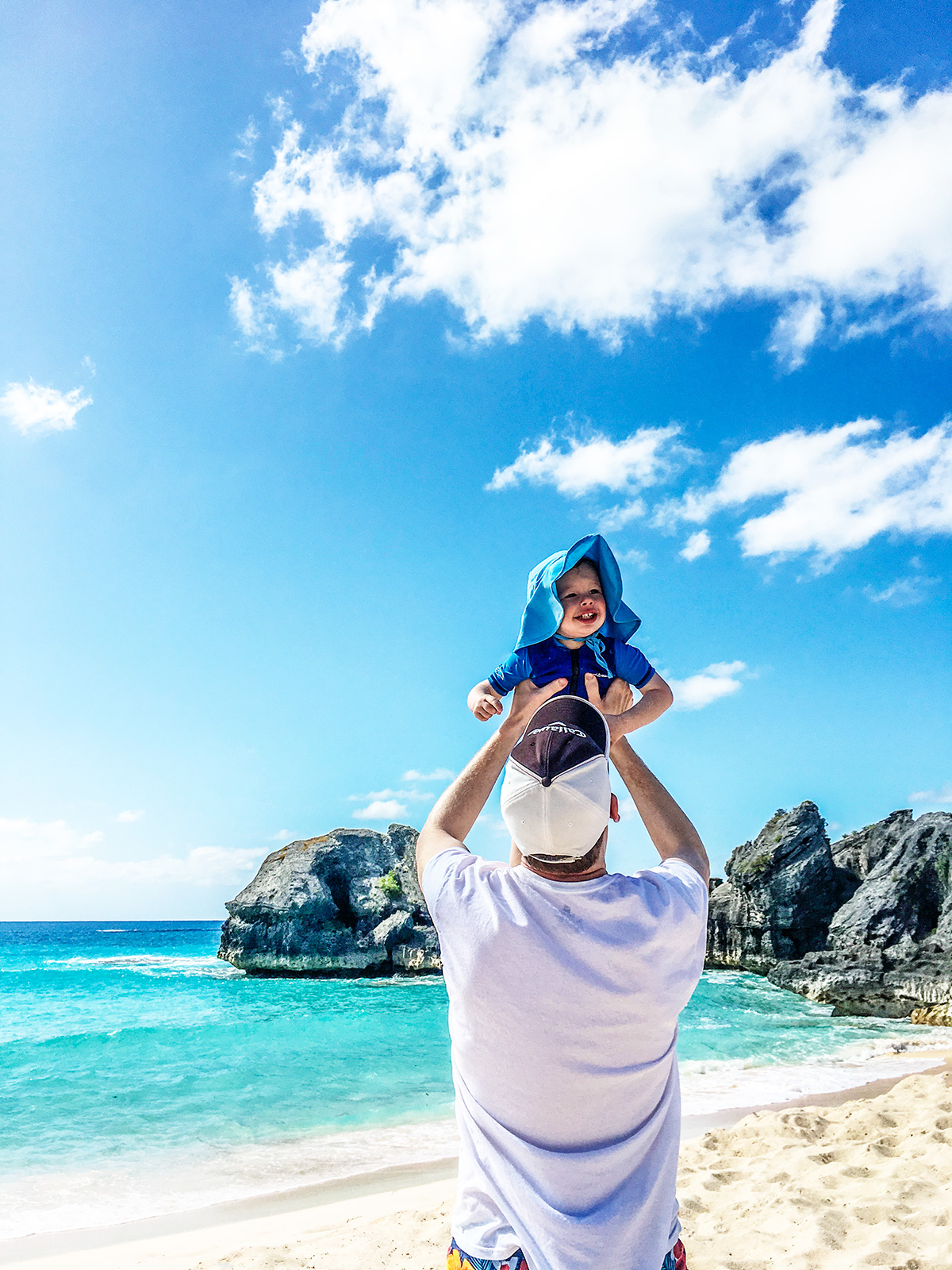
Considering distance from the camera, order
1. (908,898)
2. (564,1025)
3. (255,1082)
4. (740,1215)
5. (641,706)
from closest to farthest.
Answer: (564,1025)
(641,706)
(740,1215)
(255,1082)
(908,898)

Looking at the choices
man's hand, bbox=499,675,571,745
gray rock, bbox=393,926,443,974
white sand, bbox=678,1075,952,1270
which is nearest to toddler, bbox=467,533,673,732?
man's hand, bbox=499,675,571,745

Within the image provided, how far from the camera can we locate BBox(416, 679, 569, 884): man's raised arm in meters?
1.75

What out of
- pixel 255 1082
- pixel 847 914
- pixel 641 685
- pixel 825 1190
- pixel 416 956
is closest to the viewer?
pixel 641 685

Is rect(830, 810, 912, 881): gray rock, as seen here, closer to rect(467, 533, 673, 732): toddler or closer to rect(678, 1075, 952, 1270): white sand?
rect(678, 1075, 952, 1270): white sand

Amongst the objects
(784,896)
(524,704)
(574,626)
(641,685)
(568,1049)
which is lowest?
(784,896)

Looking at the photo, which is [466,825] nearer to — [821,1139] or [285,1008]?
[821,1139]

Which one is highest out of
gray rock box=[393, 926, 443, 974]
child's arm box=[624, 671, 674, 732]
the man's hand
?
→ child's arm box=[624, 671, 674, 732]

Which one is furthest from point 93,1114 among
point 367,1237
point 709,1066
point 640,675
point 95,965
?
point 95,965

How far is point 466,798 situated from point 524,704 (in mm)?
400

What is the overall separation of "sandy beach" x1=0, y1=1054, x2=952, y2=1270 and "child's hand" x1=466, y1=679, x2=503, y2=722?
3.46 m

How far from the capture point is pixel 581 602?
3.27 m

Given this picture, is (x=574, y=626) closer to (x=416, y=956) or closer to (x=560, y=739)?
(x=560, y=739)

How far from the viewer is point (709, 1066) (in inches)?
491

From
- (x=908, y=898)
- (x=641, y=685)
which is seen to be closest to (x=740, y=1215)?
(x=641, y=685)
